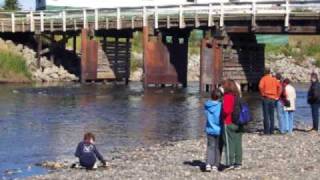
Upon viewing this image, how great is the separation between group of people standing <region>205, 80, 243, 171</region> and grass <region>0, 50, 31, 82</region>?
45.7m

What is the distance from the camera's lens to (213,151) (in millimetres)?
18344

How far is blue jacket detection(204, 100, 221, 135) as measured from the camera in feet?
58.3

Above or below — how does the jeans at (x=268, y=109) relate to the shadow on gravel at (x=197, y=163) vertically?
above

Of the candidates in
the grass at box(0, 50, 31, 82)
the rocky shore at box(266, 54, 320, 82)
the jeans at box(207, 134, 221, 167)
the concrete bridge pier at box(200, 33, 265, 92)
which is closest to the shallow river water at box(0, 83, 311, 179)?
the concrete bridge pier at box(200, 33, 265, 92)

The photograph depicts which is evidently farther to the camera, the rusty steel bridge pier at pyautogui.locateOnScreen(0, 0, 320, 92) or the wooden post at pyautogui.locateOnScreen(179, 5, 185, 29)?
the wooden post at pyautogui.locateOnScreen(179, 5, 185, 29)

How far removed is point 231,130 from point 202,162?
2.50 metres

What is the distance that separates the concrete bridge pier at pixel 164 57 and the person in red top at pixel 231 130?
38.0 m

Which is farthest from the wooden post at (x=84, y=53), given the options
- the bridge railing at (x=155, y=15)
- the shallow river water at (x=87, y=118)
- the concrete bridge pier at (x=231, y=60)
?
the concrete bridge pier at (x=231, y=60)

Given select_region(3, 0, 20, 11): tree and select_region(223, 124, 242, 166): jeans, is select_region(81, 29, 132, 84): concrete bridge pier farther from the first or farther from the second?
select_region(223, 124, 242, 166): jeans

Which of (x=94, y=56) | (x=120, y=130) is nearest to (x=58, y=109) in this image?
(x=120, y=130)

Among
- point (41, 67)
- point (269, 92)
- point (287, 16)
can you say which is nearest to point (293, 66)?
point (41, 67)

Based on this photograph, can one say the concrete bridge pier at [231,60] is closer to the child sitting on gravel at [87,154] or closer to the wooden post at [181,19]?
the wooden post at [181,19]

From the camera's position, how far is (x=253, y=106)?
43.2 metres

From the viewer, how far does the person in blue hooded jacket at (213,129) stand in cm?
1778
